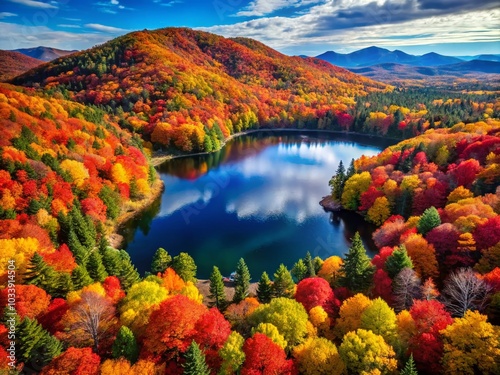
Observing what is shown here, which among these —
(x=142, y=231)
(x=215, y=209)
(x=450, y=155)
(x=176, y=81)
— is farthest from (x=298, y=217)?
(x=176, y=81)

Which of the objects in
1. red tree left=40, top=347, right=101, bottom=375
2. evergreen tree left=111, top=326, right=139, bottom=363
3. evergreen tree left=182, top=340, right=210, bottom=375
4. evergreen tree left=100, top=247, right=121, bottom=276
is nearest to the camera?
evergreen tree left=182, top=340, right=210, bottom=375

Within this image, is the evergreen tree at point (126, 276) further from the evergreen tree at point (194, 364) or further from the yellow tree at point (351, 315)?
the yellow tree at point (351, 315)

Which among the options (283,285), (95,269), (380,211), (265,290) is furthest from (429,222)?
(95,269)

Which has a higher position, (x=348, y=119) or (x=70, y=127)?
(x=70, y=127)

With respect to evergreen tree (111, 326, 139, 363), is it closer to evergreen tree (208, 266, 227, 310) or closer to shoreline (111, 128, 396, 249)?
evergreen tree (208, 266, 227, 310)

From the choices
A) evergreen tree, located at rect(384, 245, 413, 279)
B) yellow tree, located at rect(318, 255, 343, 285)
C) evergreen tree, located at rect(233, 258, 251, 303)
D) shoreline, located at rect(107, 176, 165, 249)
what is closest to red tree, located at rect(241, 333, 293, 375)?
evergreen tree, located at rect(233, 258, 251, 303)

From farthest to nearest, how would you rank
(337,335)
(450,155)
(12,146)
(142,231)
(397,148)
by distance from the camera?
(397,148) < (450,155) < (142,231) < (12,146) < (337,335)

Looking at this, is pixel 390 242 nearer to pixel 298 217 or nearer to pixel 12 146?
pixel 298 217
